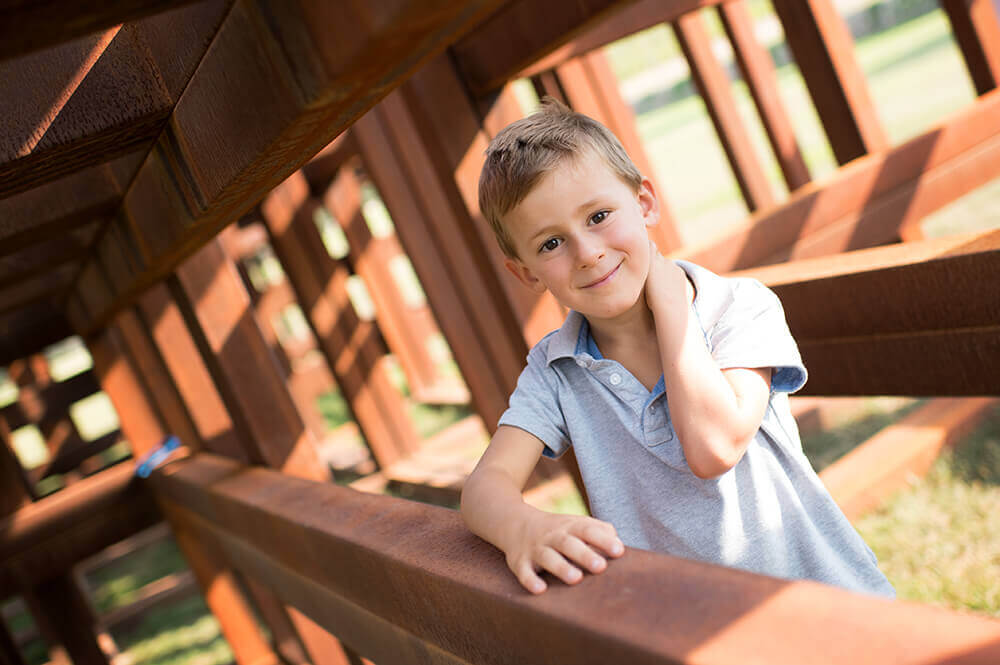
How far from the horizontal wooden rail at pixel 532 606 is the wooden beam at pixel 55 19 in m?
0.62

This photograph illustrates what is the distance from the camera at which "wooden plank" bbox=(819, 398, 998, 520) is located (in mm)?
3168

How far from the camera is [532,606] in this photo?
92 cm

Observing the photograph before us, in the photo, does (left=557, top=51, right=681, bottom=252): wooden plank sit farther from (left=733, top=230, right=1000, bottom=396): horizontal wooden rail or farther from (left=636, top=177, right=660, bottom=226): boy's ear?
(left=636, top=177, right=660, bottom=226): boy's ear

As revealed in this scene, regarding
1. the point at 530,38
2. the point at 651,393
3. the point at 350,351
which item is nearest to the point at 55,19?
the point at 651,393

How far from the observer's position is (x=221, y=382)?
257 cm

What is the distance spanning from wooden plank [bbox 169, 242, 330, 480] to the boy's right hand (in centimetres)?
162

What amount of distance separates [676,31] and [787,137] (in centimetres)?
58

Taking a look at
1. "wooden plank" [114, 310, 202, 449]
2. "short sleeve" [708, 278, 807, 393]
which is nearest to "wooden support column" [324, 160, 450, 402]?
"wooden plank" [114, 310, 202, 449]

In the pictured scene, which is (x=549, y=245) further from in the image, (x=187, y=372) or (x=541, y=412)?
(x=187, y=372)

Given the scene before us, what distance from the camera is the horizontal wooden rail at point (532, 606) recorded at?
65 centimetres

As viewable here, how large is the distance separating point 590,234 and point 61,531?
9.93 ft

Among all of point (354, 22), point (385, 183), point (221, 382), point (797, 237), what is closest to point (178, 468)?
point (221, 382)

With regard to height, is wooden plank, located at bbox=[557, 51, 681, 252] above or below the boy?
above

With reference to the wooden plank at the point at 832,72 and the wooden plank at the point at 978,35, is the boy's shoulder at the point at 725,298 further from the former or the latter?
the wooden plank at the point at 978,35
